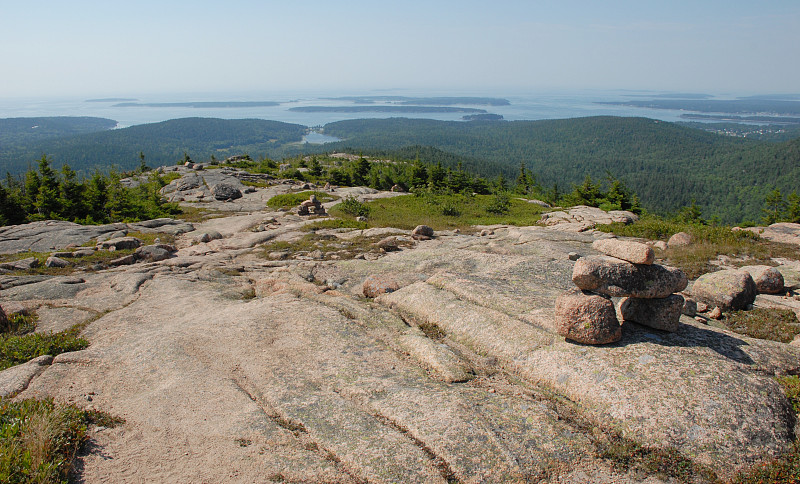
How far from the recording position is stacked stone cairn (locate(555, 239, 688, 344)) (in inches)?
373

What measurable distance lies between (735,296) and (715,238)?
11692mm

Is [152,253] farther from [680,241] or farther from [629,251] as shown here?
[680,241]

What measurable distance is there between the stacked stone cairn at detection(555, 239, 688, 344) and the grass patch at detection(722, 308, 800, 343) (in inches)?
167

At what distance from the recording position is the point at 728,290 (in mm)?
13414

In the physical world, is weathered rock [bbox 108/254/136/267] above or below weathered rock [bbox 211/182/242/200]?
below

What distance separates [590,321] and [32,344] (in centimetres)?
1599

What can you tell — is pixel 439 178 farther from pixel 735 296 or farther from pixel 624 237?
pixel 735 296

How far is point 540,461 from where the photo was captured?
676 cm

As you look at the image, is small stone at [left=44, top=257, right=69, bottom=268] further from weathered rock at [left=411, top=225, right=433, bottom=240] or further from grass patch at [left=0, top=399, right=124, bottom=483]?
weathered rock at [left=411, top=225, right=433, bottom=240]

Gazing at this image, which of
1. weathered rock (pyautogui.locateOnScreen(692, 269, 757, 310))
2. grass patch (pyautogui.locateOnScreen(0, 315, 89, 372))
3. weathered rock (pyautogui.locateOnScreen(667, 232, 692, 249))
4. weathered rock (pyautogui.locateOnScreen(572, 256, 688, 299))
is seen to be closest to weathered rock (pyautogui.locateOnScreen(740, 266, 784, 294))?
weathered rock (pyautogui.locateOnScreen(692, 269, 757, 310))

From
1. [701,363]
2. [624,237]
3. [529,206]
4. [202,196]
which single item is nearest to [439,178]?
[529,206]

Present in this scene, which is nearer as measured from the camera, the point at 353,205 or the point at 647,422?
the point at 647,422

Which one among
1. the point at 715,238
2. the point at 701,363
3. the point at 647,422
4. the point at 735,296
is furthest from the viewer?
the point at 715,238

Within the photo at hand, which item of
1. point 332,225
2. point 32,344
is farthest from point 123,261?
point 332,225
